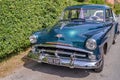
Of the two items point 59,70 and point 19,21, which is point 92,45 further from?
point 19,21

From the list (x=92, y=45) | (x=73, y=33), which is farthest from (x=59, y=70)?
(x=92, y=45)

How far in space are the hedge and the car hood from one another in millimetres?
1124

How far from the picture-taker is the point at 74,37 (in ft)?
18.2

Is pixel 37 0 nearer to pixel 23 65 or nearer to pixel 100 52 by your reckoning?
pixel 23 65

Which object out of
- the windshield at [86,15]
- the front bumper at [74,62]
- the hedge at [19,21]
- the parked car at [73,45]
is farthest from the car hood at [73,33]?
the hedge at [19,21]

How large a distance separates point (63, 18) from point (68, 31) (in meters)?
1.61

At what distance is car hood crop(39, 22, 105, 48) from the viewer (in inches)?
215

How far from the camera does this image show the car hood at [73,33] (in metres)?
5.46

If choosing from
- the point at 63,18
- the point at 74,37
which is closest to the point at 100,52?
the point at 74,37

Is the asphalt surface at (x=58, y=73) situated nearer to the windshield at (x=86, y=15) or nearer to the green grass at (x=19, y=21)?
the green grass at (x=19, y=21)

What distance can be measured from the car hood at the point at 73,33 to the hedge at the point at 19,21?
3.69ft

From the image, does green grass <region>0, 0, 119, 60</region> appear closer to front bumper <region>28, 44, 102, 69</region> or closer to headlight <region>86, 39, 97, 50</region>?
front bumper <region>28, 44, 102, 69</region>

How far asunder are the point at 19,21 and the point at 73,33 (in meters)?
1.88

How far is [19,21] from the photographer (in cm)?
670
